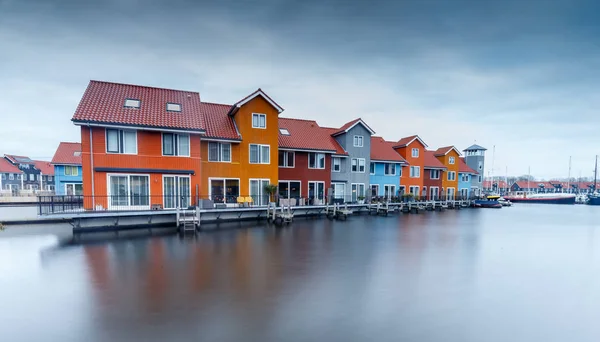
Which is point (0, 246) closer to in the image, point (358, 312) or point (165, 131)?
point (165, 131)

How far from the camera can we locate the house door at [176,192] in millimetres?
16344

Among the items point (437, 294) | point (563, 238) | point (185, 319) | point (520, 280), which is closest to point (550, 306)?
point (520, 280)

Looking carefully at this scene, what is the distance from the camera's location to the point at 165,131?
16.3 m

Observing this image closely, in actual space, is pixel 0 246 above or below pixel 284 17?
below

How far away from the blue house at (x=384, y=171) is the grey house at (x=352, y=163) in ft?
5.81

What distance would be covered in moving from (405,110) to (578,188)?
260 feet

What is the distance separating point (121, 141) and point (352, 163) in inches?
791

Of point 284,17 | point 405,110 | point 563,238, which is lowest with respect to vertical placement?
point 563,238

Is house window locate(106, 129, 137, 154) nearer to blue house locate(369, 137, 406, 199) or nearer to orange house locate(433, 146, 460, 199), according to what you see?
blue house locate(369, 137, 406, 199)

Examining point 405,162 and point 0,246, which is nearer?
→ point 0,246

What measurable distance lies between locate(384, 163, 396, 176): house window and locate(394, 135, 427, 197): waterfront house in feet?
6.62

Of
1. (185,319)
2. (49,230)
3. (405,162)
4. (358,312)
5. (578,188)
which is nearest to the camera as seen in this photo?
(185,319)

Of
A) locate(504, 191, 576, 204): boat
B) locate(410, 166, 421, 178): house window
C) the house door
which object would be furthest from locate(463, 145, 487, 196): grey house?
the house door

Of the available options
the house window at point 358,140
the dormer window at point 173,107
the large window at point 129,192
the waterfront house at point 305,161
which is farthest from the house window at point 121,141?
the house window at point 358,140
